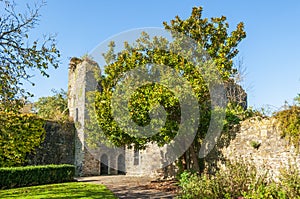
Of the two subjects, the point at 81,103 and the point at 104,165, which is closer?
the point at 81,103

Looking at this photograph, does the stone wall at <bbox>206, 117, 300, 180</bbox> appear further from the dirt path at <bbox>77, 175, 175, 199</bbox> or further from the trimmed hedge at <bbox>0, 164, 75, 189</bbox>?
the trimmed hedge at <bbox>0, 164, 75, 189</bbox>

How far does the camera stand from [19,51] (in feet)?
26.3

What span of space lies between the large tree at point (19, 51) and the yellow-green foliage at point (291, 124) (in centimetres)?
760

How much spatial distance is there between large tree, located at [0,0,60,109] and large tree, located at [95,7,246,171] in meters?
3.92

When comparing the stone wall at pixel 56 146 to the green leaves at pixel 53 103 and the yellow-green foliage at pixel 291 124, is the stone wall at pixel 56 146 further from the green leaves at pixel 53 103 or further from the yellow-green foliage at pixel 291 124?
the yellow-green foliage at pixel 291 124

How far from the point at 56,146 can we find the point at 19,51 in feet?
37.6

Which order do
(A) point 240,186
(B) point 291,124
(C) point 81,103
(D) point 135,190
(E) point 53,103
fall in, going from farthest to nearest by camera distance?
1. (E) point 53,103
2. (C) point 81,103
3. (D) point 135,190
4. (B) point 291,124
5. (A) point 240,186

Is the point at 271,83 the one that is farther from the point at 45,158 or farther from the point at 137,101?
the point at 45,158

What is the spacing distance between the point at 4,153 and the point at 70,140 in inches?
170

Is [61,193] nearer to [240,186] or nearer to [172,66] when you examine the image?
[240,186]

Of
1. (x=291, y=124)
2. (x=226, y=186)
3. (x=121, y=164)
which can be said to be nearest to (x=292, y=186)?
(x=226, y=186)

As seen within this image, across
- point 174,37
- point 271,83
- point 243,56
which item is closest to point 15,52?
point 174,37

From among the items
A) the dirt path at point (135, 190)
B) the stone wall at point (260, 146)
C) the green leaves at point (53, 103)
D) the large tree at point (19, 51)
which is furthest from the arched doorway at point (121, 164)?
the large tree at point (19, 51)

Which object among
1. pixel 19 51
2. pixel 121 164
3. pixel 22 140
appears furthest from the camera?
pixel 121 164
